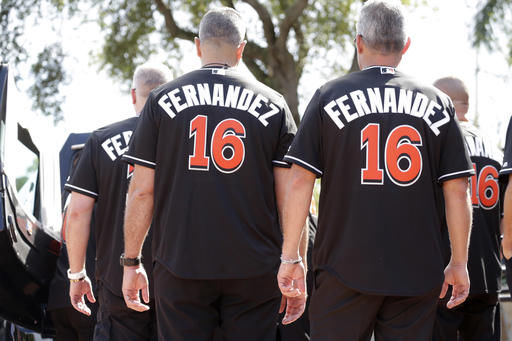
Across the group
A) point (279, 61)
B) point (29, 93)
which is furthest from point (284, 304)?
point (29, 93)

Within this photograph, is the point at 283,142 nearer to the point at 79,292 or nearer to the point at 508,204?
the point at 508,204

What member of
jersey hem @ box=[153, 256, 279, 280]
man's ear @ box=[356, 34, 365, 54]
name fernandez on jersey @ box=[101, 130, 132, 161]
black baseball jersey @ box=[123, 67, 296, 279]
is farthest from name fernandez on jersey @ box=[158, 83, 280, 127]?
name fernandez on jersey @ box=[101, 130, 132, 161]

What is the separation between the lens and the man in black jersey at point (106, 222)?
4316mm

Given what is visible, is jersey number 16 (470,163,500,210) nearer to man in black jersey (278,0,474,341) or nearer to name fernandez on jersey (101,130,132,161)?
man in black jersey (278,0,474,341)

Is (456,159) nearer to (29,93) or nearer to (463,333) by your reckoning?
(463,333)

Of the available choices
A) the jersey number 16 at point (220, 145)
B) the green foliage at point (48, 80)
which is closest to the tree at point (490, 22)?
the green foliage at point (48, 80)

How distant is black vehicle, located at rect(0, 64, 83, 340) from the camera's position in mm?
4586

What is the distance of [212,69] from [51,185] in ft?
9.53

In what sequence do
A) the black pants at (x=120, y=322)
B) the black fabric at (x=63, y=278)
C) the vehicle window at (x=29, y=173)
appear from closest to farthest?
1. the black pants at (x=120, y=322)
2. the black fabric at (x=63, y=278)
3. the vehicle window at (x=29, y=173)

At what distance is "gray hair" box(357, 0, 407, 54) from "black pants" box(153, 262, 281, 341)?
116 centimetres

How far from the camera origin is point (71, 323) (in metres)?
5.17

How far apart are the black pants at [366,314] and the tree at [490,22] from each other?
42.9ft

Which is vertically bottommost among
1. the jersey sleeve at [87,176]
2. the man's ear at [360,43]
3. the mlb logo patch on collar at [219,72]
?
the jersey sleeve at [87,176]

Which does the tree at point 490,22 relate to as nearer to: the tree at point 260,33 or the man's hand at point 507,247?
the tree at point 260,33
